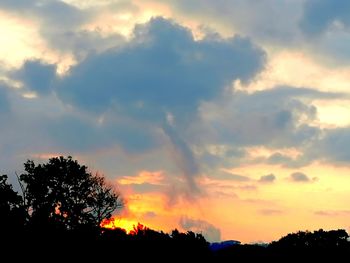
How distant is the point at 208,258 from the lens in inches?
2498

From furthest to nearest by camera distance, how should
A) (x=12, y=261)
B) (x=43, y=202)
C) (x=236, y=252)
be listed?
1. (x=43, y=202)
2. (x=236, y=252)
3. (x=12, y=261)

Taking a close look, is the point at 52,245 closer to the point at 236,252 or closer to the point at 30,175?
the point at 236,252

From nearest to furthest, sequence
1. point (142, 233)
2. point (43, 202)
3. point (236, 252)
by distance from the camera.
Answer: point (142, 233)
point (236, 252)
point (43, 202)

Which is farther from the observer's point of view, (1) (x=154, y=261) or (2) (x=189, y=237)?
(2) (x=189, y=237)

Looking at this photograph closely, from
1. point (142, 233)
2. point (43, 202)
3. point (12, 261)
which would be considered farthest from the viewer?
point (43, 202)

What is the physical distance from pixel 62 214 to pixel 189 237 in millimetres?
43184

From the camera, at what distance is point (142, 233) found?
205ft

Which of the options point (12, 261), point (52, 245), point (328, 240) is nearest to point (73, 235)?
point (52, 245)

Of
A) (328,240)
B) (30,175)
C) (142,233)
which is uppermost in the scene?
(30,175)

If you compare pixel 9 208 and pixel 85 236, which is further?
pixel 9 208

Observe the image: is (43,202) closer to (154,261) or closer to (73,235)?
(73,235)

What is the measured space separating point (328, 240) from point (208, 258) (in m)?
44.6

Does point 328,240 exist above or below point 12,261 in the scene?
above

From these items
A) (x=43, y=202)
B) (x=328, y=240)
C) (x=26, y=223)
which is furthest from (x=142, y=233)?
(x=328, y=240)
